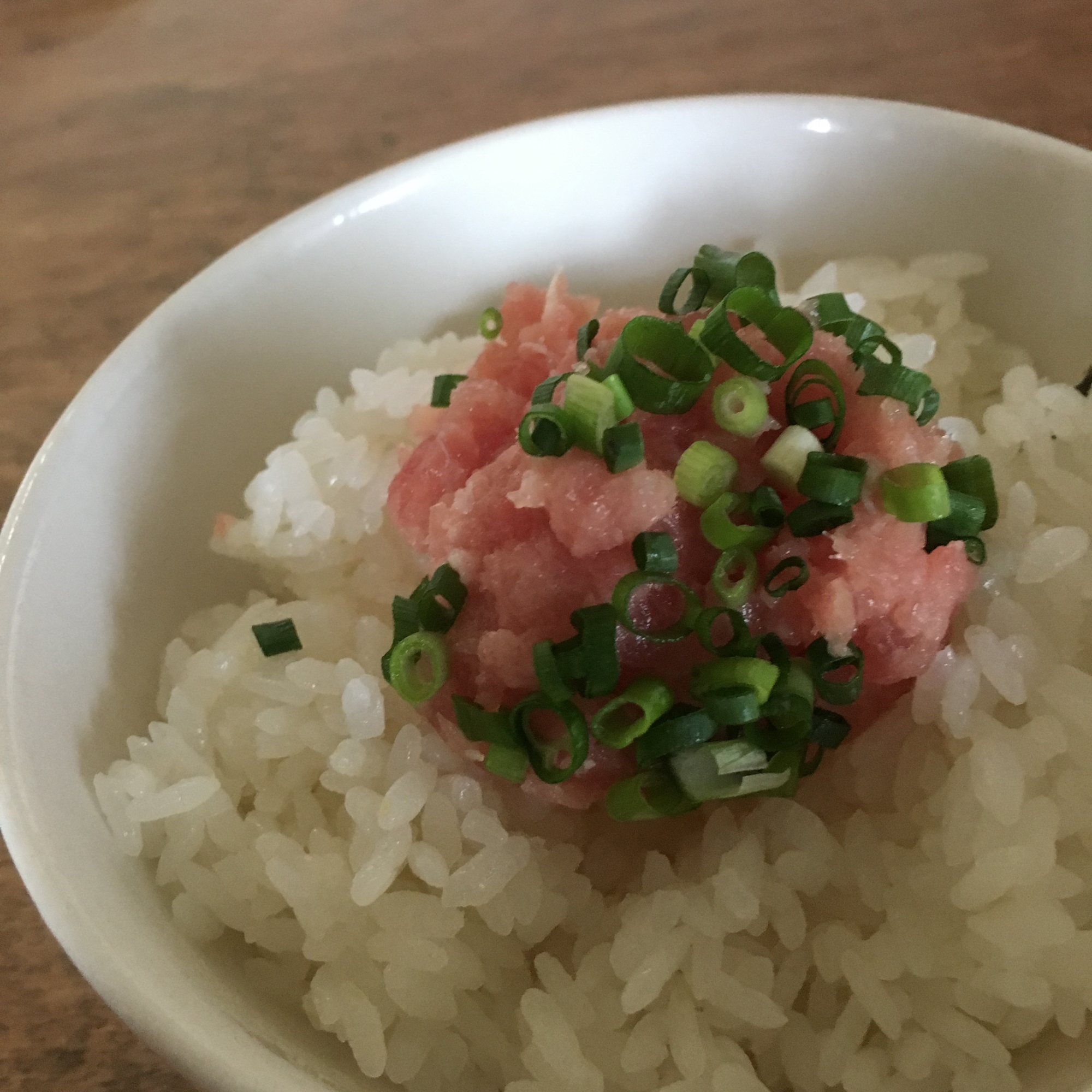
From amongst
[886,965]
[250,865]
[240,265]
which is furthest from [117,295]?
[886,965]

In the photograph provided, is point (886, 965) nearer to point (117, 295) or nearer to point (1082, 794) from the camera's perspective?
point (1082, 794)

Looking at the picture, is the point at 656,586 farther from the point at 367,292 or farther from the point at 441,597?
the point at 367,292

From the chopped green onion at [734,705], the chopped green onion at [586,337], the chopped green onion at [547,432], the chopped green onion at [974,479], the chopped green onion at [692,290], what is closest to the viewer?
the chopped green onion at [734,705]

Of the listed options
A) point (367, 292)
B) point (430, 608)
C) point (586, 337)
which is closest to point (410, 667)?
point (430, 608)

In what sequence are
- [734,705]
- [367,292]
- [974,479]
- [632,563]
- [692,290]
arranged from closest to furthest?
[734,705] < [632,563] < [974,479] < [692,290] < [367,292]

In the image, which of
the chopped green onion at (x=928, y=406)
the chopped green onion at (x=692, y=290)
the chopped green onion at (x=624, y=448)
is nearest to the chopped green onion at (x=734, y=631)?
the chopped green onion at (x=624, y=448)

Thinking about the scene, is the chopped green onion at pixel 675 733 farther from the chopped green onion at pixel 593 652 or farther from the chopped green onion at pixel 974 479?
the chopped green onion at pixel 974 479
